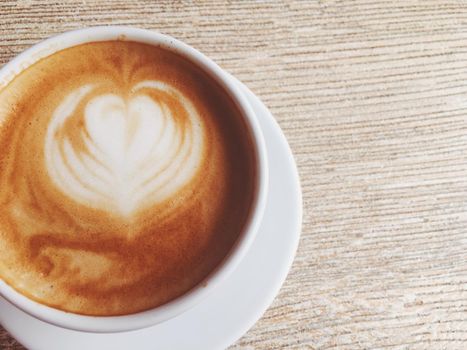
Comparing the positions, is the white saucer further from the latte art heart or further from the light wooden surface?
the latte art heart

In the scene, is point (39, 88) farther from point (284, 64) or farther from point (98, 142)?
point (284, 64)

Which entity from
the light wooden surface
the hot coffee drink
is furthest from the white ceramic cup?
the light wooden surface

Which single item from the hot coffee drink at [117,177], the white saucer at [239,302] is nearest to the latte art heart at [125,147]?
the hot coffee drink at [117,177]

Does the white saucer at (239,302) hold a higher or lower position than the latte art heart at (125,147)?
lower

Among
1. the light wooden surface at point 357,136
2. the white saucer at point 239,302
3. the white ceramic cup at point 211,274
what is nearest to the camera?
the white ceramic cup at point 211,274

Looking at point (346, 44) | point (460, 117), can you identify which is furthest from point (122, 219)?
point (460, 117)

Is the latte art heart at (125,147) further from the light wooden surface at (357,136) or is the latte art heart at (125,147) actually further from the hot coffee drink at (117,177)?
the light wooden surface at (357,136)
